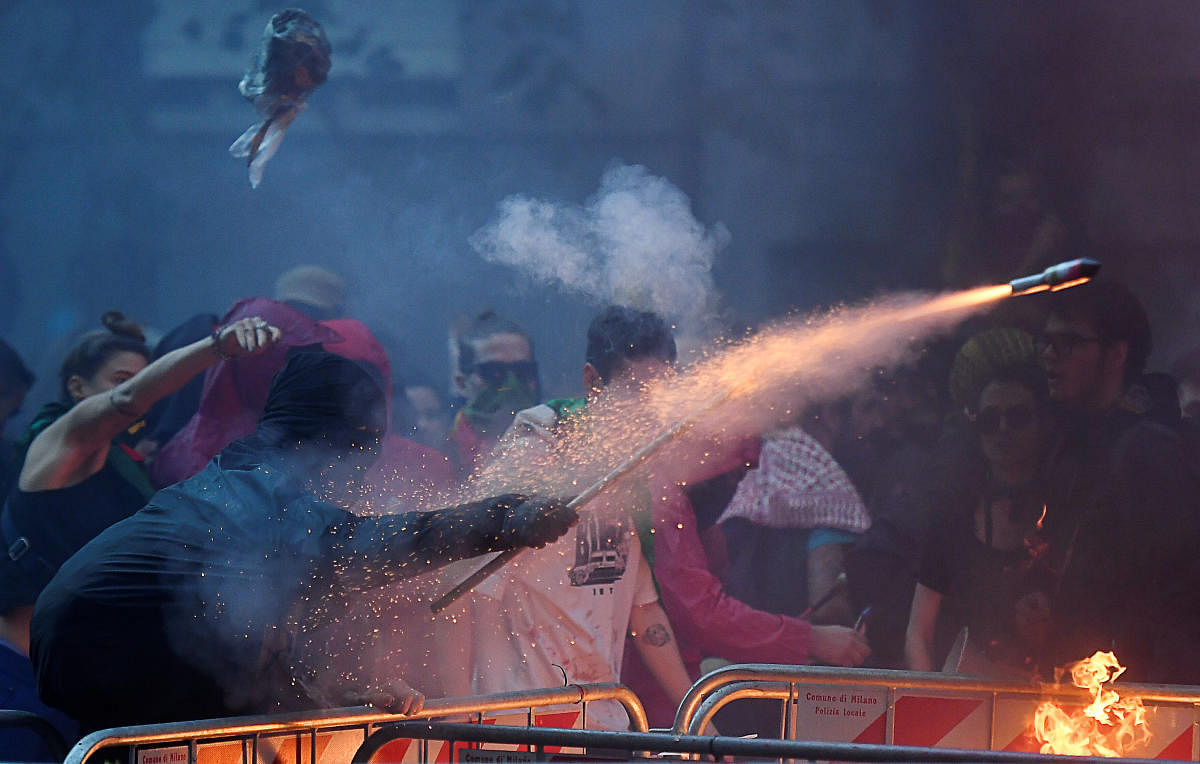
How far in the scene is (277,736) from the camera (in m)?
3.52

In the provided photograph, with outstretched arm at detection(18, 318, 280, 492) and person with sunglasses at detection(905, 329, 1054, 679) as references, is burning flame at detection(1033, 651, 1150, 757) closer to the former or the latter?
person with sunglasses at detection(905, 329, 1054, 679)

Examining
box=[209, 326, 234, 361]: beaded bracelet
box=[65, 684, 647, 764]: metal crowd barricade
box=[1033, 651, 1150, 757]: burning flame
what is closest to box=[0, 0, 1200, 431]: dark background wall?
box=[209, 326, 234, 361]: beaded bracelet

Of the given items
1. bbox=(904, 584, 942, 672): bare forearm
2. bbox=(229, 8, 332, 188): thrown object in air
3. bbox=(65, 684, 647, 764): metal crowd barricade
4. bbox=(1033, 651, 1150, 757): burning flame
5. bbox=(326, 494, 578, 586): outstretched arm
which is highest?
bbox=(229, 8, 332, 188): thrown object in air

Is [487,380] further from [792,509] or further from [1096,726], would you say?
[1096,726]

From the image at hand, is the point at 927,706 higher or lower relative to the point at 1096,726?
higher

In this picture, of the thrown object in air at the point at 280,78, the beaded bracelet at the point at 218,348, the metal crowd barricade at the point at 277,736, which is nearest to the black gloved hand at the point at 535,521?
the metal crowd barricade at the point at 277,736

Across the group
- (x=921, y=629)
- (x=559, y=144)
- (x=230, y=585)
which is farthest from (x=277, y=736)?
(x=559, y=144)

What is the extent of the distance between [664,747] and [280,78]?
16.5ft

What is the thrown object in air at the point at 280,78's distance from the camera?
668cm

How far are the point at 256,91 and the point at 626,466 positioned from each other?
136 inches

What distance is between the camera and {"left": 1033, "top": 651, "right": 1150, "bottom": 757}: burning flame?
4.56 meters

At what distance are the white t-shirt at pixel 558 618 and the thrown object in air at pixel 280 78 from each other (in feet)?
9.16

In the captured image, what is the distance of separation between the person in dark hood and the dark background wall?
162 cm

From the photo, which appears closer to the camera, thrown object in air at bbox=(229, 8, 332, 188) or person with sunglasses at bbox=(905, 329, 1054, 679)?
person with sunglasses at bbox=(905, 329, 1054, 679)
